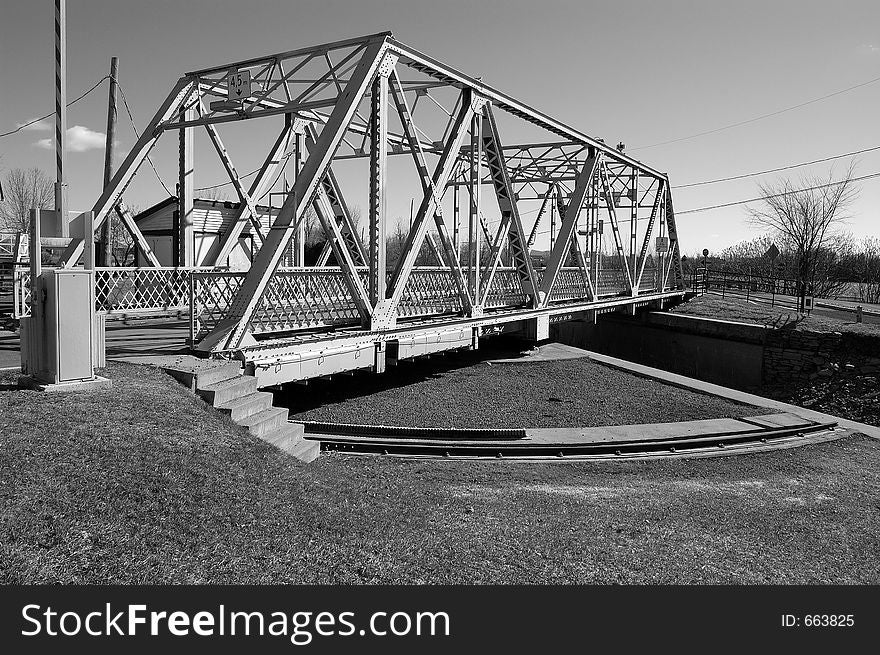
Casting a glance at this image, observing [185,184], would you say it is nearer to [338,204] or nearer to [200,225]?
[338,204]

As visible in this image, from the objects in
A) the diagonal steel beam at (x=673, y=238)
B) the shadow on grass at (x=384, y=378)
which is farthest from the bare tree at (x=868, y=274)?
the shadow on grass at (x=384, y=378)

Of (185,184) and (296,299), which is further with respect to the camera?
(185,184)

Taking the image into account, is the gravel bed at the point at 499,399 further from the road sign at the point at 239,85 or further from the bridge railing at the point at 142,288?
the road sign at the point at 239,85

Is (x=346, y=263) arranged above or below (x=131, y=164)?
below

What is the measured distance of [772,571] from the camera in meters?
6.33

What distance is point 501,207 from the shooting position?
17234 mm

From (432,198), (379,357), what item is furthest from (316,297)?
(432,198)

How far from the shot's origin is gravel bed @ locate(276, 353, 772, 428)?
14.2 m

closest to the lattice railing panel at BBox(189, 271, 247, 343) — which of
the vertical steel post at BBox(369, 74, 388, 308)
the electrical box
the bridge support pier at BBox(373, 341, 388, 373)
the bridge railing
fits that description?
the bridge railing

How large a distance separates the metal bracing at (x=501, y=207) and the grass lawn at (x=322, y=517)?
7707 mm

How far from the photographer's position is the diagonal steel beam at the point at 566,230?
20000 mm

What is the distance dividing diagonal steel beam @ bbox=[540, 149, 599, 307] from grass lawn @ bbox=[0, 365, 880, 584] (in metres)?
10.7

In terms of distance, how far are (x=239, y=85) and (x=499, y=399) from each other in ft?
28.1

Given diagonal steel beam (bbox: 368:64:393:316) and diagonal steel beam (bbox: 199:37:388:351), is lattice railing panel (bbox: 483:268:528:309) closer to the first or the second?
diagonal steel beam (bbox: 368:64:393:316)
